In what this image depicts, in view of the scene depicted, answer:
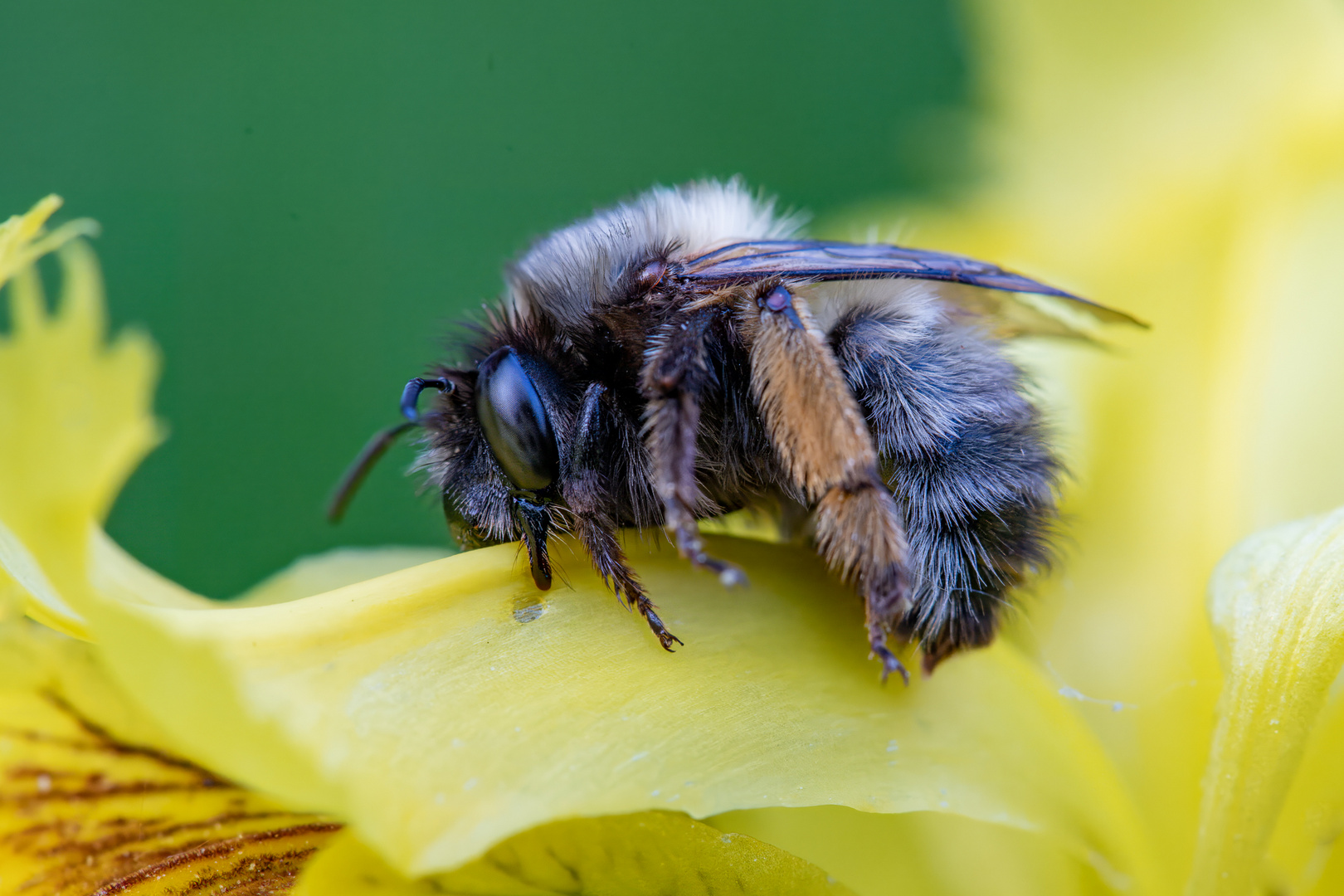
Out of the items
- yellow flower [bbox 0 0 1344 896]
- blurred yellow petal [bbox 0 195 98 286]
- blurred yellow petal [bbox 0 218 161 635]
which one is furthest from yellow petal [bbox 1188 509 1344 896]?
blurred yellow petal [bbox 0 195 98 286]

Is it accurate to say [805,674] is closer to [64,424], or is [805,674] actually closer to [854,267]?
[854,267]

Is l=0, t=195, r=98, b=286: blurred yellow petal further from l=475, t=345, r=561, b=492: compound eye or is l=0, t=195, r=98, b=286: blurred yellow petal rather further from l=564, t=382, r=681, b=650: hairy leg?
l=564, t=382, r=681, b=650: hairy leg

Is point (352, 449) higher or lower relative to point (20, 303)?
lower

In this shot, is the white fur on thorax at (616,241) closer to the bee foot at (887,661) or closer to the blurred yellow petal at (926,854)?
the bee foot at (887,661)

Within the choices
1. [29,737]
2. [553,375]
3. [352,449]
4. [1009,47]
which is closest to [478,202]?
[352,449]

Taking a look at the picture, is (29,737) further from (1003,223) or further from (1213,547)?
(1003,223)

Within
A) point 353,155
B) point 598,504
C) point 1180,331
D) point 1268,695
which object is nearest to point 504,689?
point 598,504

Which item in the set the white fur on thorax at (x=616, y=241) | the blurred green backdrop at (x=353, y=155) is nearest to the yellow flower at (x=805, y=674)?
the white fur on thorax at (x=616, y=241)

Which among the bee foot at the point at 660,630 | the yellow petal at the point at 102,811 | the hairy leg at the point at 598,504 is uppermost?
the hairy leg at the point at 598,504
